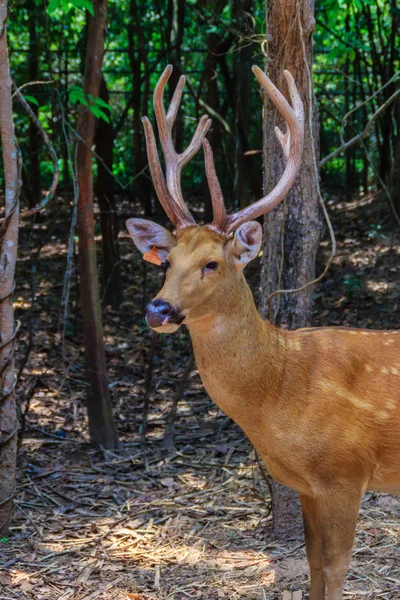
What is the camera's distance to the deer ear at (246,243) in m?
Result: 3.90

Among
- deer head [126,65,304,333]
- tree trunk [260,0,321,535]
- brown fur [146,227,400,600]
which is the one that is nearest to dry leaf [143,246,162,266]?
deer head [126,65,304,333]

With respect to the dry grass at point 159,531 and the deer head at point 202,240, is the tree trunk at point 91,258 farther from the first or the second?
the deer head at point 202,240

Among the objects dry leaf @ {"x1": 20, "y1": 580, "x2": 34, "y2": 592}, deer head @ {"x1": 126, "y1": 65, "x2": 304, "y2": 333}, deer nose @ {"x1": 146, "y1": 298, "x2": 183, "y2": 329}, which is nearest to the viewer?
deer nose @ {"x1": 146, "y1": 298, "x2": 183, "y2": 329}

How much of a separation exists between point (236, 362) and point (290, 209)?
1.47 metres

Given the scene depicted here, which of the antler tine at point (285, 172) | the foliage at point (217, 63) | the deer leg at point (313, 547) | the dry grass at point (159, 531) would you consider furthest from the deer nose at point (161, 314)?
the foliage at point (217, 63)

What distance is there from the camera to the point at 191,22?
12078mm

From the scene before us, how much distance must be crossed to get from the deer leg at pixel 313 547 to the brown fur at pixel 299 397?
11 cm

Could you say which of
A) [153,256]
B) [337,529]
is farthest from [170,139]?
[337,529]

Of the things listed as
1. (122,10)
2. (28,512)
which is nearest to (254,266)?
(122,10)

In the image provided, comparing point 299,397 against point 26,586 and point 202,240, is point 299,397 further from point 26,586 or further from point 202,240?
point 26,586

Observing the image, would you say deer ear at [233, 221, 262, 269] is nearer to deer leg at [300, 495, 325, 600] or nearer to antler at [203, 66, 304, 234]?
antler at [203, 66, 304, 234]

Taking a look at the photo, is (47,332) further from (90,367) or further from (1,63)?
(1,63)

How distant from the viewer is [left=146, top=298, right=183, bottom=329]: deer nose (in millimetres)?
3559

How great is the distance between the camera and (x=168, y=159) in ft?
14.2
